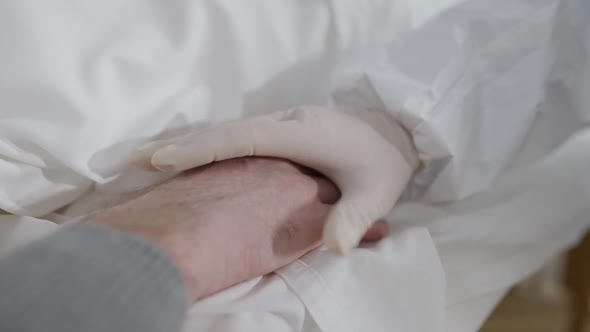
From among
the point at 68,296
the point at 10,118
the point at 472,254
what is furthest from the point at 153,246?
the point at 472,254

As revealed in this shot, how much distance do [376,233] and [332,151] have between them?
93mm

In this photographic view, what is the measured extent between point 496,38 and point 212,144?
1.10ft

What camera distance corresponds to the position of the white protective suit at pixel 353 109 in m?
0.46

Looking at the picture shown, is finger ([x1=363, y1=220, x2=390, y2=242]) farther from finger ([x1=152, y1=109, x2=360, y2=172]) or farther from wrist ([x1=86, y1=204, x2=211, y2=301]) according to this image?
wrist ([x1=86, y1=204, x2=211, y2=301])

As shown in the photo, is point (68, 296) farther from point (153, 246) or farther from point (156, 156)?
point (156, 156)

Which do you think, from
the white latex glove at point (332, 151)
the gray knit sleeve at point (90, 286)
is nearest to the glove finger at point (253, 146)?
the white latex glove at point (332, 151)

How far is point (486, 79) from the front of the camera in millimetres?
633

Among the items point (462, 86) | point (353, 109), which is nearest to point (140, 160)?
point (353, 109)

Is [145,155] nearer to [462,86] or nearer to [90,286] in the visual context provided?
[90,286]

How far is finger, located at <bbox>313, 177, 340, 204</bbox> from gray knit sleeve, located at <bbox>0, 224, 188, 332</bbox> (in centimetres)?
21

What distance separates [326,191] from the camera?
0.55 m

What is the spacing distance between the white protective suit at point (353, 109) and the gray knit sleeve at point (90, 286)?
0.30 feet

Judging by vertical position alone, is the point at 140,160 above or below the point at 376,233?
above

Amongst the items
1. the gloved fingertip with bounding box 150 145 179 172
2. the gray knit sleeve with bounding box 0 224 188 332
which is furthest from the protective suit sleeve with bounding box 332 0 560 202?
the gray knit sleeve with bounding box 0 224 188 332
